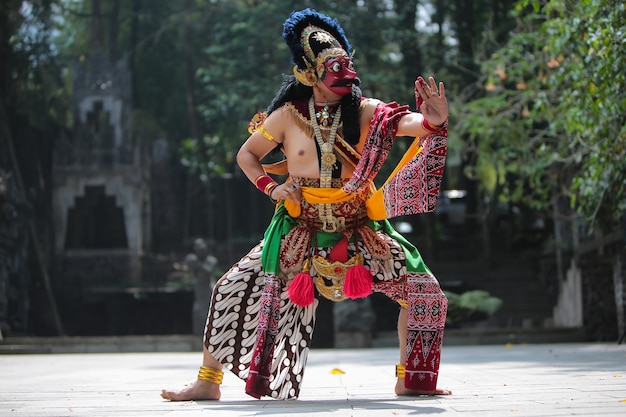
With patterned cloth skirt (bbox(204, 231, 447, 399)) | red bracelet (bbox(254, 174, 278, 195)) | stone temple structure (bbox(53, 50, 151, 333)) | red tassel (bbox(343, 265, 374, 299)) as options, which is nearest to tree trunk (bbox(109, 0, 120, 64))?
stone temple structure (bbox(53, 50, 151, 333))

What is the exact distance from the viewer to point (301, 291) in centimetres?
497

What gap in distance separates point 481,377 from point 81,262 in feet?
67.6

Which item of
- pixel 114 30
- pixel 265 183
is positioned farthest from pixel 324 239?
pixel 114 30

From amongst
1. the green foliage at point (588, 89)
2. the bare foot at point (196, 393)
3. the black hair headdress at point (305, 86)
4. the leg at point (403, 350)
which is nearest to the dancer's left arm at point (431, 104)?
the black hair headdress at point (305, 86)

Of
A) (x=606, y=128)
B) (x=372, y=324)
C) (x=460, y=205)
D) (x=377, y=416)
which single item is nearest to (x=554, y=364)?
(x=606, y=128)

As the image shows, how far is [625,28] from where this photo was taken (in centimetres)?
778

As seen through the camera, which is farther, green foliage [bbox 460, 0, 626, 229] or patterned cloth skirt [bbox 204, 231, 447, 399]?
green foliage [bbox 460, 0, 626, 229]

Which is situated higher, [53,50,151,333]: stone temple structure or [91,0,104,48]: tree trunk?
[91,0,104,48]: tree trunk

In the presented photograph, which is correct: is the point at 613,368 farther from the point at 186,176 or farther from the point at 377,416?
the point at 186,176

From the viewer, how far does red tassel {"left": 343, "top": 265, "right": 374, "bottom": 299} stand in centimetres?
494

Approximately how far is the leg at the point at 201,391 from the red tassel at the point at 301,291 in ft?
1.87

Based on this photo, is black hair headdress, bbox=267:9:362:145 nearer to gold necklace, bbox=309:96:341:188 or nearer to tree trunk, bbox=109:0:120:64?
gold necklace, bbox=309:96:341:188

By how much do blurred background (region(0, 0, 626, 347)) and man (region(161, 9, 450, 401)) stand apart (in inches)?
378

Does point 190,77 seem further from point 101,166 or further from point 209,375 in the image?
point 209,375
